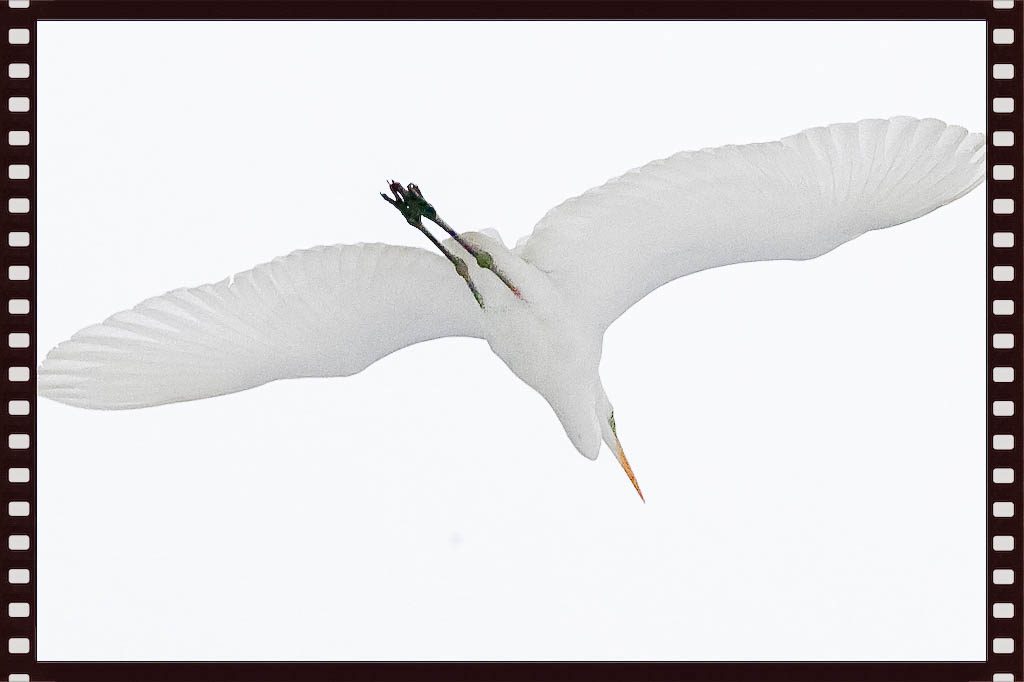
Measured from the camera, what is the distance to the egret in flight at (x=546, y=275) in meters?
4.04

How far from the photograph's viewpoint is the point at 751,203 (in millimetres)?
4125

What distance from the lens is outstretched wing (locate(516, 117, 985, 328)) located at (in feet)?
13.1

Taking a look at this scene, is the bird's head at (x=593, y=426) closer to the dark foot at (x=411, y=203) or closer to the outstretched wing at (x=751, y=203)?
the outstretched wing at (x=751, y=203)

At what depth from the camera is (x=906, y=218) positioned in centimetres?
421

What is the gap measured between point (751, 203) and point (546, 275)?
31.7 inches

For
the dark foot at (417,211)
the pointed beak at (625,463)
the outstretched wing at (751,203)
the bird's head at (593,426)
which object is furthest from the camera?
the pointed beak at (625,463)

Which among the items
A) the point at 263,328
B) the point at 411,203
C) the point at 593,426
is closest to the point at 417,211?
the point at 411,203

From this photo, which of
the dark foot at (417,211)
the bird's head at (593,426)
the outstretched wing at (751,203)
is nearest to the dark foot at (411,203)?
the dark foot at (417,211)

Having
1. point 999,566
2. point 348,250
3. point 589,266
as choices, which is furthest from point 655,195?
point 999,566

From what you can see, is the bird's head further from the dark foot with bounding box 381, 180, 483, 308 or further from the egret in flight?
the dark foot with bounding box 381, 180, 483, 308

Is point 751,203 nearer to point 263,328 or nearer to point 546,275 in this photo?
point 546,275

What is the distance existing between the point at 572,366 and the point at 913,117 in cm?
Answer: 152

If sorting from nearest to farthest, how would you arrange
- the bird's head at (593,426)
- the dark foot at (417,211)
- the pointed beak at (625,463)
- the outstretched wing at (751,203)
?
the outstretched wing at (751,203), the dark foot at (417,211), the bird's head at (593,426), the pointed beak at (625,463)
